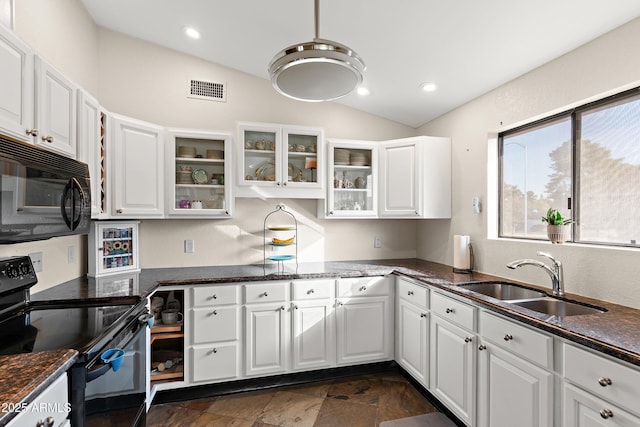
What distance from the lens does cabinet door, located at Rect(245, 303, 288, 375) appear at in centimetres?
257

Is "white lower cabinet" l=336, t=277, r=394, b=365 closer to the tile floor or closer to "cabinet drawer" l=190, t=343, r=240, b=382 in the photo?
the tile floor

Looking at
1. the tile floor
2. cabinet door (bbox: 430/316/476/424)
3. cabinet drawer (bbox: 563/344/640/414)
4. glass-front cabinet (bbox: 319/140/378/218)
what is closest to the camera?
cabinet drawer (bbox: 563/344/640/414)

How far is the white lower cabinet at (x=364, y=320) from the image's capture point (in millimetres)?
2775

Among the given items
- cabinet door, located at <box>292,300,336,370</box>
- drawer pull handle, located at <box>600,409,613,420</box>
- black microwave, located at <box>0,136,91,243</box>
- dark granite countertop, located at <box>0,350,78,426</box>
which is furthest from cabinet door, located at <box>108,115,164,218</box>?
drawer pull handle, located at <box>600,409,613,420</box>

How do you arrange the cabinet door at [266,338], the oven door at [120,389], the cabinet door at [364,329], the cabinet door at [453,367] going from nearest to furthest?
the oven door at [120,389] < the cabinet door at [453,367] < the cabinet door at [266,338] < the cabinet door at [364,329]

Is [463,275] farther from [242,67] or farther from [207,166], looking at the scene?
[242,67]

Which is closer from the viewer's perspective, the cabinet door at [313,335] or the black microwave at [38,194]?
the black microwave at [38,194]

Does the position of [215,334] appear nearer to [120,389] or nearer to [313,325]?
[313,325]

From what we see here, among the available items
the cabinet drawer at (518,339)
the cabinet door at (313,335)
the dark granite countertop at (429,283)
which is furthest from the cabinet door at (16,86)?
the cabinet drawer at (518,339)

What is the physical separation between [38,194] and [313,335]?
2.06 m

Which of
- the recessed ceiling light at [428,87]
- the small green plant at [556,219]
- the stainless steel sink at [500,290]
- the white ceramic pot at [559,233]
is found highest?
the recessed ceiling light at [428,87]

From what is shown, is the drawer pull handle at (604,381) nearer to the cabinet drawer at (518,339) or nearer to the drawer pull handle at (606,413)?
the drawer pull handle at (606,413)

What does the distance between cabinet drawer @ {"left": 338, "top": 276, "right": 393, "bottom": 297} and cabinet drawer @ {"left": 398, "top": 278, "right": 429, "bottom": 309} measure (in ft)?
0.40

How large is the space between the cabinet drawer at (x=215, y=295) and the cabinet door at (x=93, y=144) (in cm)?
90
